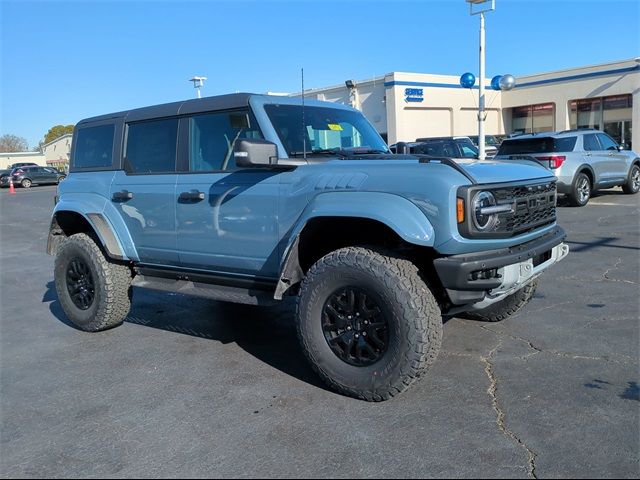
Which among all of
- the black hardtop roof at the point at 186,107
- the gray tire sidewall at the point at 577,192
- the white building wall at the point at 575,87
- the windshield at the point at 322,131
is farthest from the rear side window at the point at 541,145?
the white building wall at the point at 575,87

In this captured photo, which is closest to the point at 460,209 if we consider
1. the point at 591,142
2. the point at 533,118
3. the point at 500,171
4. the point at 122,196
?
the point at 500,171

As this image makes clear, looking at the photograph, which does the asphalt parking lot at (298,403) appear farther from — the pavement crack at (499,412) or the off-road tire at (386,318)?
the off-road tire at (386,318)

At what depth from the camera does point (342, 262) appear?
3574mm

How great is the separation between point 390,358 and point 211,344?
80.6 inches

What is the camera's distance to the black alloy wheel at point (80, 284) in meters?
5.41

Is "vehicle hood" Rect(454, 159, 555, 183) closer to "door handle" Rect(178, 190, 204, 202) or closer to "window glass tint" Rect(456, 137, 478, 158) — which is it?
"door handle" Rect(178, 190, 204, 202)

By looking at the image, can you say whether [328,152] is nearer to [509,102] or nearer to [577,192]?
[577,192]

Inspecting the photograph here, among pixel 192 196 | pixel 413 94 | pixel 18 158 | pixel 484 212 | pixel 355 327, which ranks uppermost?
pixel 18 158

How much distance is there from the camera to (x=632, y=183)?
14.7m

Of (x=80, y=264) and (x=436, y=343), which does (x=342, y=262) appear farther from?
(x=80, y=264)

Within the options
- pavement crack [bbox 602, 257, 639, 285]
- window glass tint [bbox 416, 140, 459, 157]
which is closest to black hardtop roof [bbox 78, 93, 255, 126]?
pavement crack [bbox 602, 257, 639, 285]

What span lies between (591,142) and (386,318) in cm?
1210

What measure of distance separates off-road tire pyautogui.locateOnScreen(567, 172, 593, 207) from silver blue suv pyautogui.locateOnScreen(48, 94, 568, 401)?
9090 mm

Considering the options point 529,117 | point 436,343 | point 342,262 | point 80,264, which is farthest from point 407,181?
point 529,117
